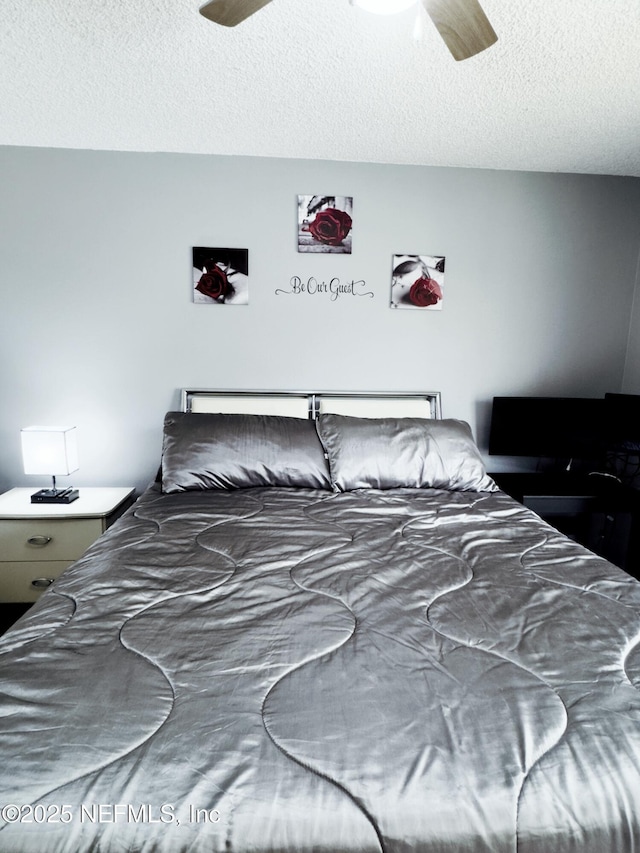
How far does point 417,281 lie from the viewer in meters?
2.76

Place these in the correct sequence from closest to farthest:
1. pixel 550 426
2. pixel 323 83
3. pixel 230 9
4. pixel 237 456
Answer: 1. pixel 230 9
2. pixel 323 83
3. pixel 237 456
4. pixel 550 426

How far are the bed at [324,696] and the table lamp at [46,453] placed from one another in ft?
2.92

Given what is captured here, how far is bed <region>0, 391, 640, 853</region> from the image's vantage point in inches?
28.7

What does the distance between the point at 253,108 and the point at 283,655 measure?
6.92ft

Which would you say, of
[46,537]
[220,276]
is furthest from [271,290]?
[46,537]

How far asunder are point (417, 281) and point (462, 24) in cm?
152

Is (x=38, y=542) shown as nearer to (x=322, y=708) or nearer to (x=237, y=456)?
(x=237, y=456)

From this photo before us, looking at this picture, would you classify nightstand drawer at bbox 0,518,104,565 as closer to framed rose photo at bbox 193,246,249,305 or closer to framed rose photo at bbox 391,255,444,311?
framed rose photo at bbox 193,246,249,305

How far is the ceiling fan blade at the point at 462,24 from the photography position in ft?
3.97

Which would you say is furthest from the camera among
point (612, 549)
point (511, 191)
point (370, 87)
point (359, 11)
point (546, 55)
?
point (511, 191)

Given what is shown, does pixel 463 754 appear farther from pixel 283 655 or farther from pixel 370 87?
pixel 370 87

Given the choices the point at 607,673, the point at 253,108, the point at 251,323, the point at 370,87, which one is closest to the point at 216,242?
the point at 251,323

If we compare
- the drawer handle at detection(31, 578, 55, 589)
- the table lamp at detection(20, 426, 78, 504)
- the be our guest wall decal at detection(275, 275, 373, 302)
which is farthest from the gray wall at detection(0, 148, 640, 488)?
the drawer handle at detection(31, 578, 55, 589)

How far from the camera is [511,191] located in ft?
9.04
